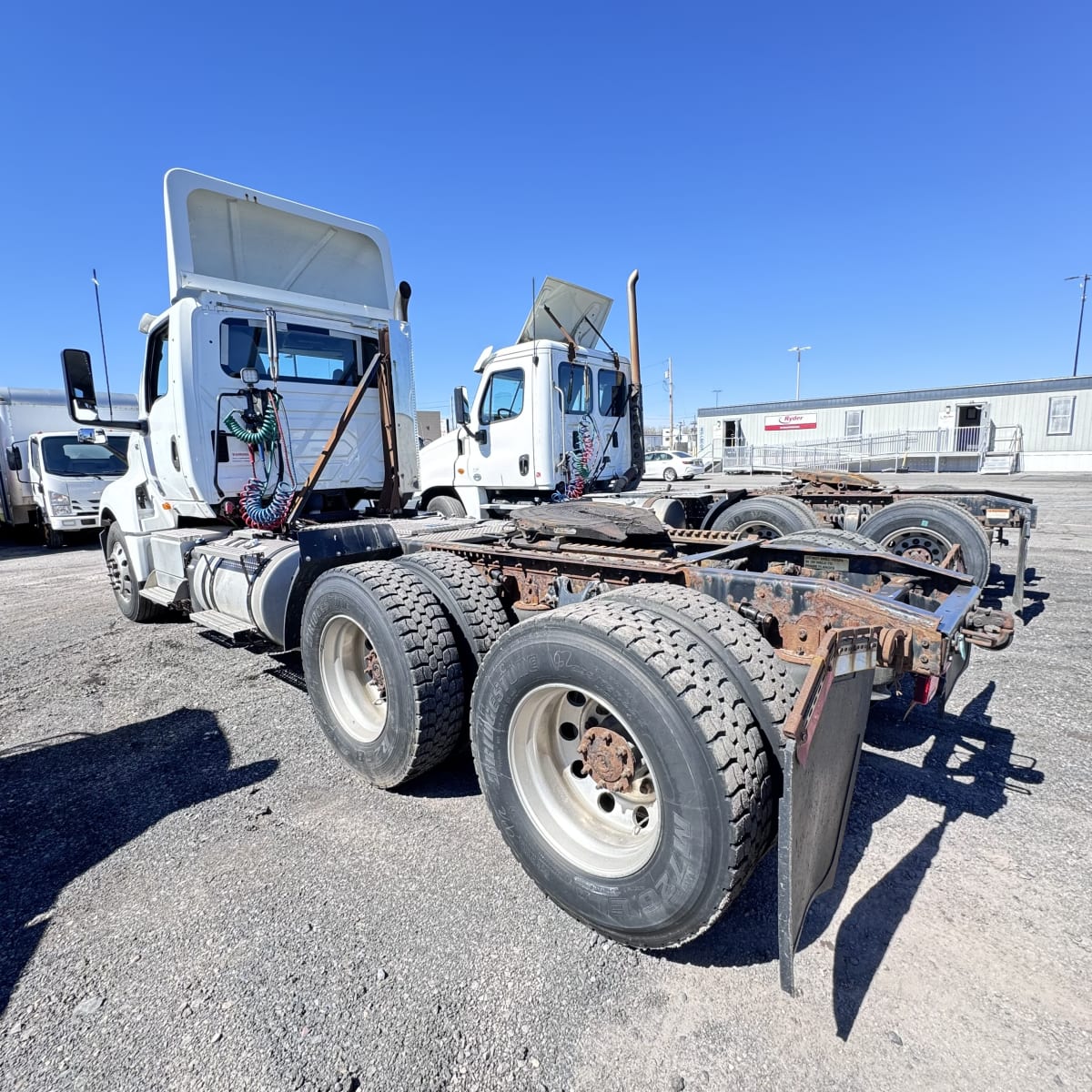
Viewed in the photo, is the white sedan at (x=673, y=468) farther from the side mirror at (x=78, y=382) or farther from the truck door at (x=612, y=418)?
the side mirror at (x=78, y=382)

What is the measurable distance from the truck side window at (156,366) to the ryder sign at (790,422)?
37.5 meters

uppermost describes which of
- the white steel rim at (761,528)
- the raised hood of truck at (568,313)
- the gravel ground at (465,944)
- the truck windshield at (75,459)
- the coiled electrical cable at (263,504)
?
the raised hood of truck at (568,313)

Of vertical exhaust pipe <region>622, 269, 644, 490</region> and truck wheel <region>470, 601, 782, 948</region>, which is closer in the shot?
truck wheel <region>470, 601, 782, 948</region>

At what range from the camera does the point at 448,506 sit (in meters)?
8.60

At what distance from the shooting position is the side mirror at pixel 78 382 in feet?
16.7

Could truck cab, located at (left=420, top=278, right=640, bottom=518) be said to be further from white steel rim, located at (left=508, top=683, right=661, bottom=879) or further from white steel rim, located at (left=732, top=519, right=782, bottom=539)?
white steel rim, located at (left=508, top=683, right=661, bottom=879)

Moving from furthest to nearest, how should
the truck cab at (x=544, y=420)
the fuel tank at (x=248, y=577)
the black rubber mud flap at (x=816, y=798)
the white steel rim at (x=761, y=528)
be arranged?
the truck cab at (x=544, y=420)
the white steel rim at (x=761, y=528)
the fuel tank at (x=248, y=577)
the black rubber mud flap at (x=816, y=798)

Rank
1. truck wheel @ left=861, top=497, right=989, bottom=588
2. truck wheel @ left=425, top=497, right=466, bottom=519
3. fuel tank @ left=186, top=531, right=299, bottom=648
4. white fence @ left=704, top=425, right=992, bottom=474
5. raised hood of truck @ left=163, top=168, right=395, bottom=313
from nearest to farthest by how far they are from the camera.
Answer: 1. fuel tank @ left=186, top=531, right=299, bottom=648
2. raised hood of truck @ left=163, top=168, right=395, bottom=313
3. truck wheel @ left=861, top=497, right=989, bottom=588
4. truck wheel @ left=425, top=497, right=466, bottom=519
5. white fence @ left=704, top=425, right=992, bottom=474

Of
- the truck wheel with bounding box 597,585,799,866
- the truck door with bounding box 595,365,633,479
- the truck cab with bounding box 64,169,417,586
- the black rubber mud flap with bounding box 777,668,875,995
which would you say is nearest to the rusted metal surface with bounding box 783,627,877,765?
the black rubber mud flap with bounding box 777,668,875,995

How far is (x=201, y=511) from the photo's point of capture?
5352 millimetres

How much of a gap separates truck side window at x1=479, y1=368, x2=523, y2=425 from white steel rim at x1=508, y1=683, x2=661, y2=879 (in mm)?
5537

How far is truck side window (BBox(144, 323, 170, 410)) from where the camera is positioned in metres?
5.26

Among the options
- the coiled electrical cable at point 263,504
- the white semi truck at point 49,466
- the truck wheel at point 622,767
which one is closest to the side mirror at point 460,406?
the coiled electrical cable at point 263,504

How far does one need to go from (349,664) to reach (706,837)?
2.31 metres
